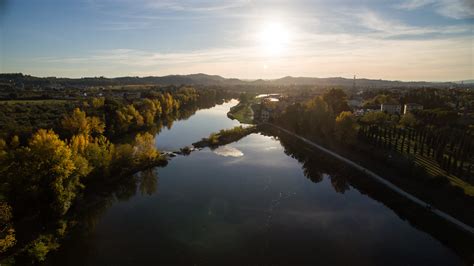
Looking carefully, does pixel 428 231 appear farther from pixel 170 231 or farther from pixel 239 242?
pixel 170 231

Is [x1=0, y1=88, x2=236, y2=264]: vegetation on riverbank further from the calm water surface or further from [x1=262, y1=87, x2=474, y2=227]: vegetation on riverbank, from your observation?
[x1=262, y1=87, x2=474, y2=227]: vegetation on riverbank

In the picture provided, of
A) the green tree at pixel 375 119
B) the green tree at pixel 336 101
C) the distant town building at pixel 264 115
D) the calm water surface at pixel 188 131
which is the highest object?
the green tree at pixel 336 101

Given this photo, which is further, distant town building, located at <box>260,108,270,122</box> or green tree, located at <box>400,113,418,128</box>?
distant town building, located at <box>260,108,270,122</box>

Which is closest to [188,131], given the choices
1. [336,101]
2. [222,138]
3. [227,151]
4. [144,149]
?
[222,138]

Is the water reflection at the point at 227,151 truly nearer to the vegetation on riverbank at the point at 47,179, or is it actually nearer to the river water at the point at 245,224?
the river water at the point at 245,224

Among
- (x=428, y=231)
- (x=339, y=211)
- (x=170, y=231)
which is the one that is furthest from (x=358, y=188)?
(x=170, y=231)

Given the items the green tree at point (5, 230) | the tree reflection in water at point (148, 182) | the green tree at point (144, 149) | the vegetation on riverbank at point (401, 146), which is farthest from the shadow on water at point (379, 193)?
the green tree at point (5, 230)

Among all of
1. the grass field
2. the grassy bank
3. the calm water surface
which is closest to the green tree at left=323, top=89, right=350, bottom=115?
the grassy bank
